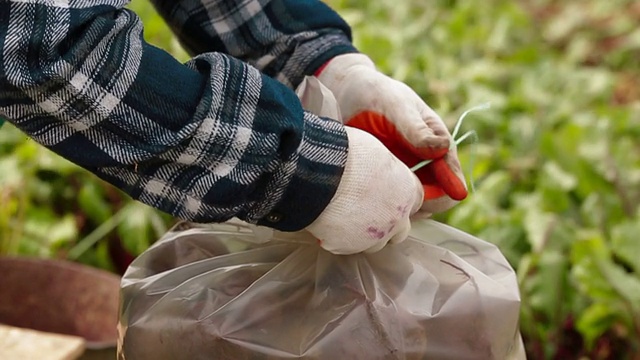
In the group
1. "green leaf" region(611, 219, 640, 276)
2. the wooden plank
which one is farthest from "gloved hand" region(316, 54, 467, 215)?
"green leaf" region(611, 219, 640, 276)

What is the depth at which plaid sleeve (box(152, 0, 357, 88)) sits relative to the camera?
4.96ft

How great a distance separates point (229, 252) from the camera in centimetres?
144

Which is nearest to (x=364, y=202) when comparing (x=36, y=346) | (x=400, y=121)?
(x=400, y=121)

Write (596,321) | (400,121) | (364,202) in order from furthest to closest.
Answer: (596,321) → (400,121) → (364,202)

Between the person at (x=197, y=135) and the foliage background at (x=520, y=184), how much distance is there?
89 centimetres

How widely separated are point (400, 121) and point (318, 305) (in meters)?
0.30

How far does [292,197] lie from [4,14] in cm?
40

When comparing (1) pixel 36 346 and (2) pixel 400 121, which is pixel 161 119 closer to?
(2) pixel 400 121

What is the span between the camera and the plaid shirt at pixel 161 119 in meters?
1.05

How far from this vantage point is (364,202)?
1.23 metres

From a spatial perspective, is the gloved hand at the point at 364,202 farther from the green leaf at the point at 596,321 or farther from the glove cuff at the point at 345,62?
the green leaf at the point at 596,321

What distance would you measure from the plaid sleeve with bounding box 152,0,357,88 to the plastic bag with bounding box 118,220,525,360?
300 mm

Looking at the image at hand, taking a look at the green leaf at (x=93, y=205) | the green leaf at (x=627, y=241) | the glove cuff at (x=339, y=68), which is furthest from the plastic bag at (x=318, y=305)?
the green leaf at (x=93, y=205)

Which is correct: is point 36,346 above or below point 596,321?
above
